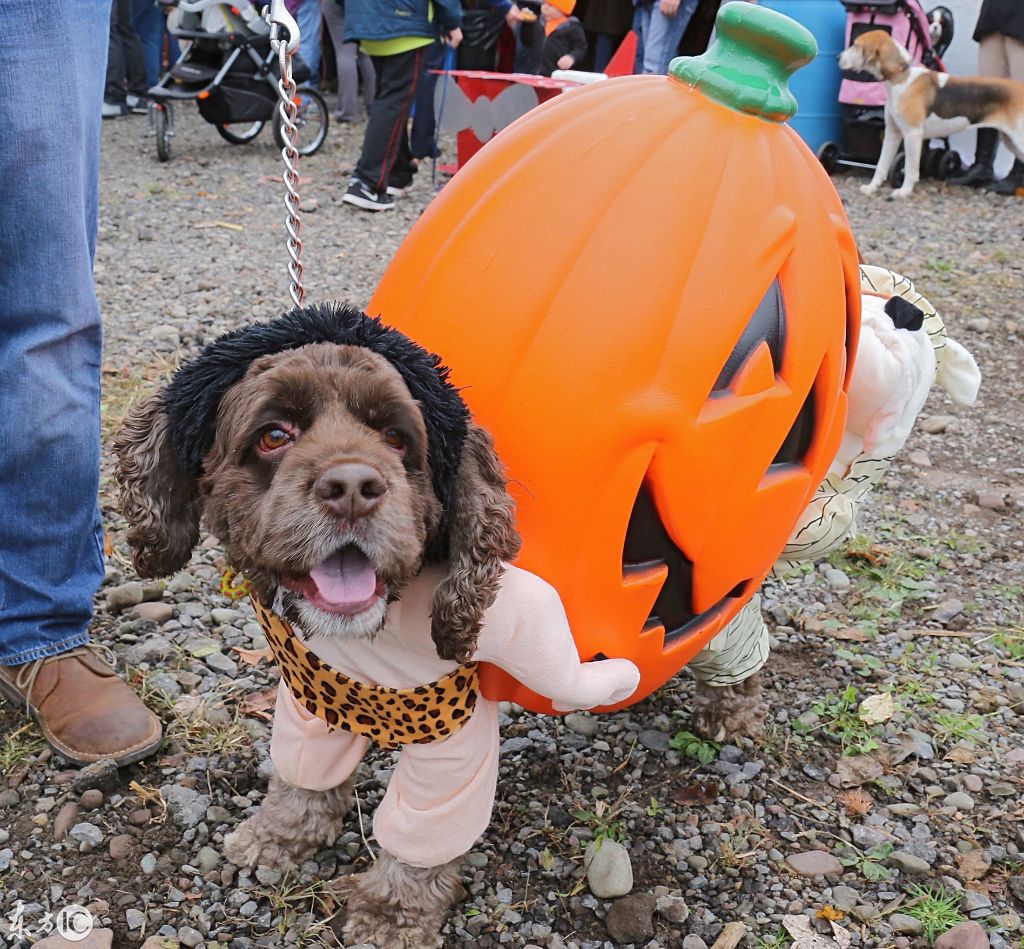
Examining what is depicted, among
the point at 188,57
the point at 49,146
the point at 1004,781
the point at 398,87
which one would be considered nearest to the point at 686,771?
the point at 1004,781


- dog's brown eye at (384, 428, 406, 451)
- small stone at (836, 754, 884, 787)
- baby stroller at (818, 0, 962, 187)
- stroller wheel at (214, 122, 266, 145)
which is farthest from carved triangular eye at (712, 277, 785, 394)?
baby stroller at (818, 0, 962, 187)

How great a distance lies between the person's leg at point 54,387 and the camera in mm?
2385

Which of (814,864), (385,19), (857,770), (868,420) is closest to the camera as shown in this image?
(814,864)

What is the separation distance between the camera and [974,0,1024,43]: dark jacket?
10117mm

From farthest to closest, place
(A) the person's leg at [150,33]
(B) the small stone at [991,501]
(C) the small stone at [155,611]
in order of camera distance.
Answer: (A) the person's leg at [150,33]
(B) the small stone at [991,501]
(C) the small stone at [155,611]

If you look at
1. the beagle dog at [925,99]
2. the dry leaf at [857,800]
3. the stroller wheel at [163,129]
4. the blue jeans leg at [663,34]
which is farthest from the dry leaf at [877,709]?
the stroller wheel at [163,129]

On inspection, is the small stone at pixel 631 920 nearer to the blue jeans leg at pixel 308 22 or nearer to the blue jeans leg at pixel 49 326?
the blue jeans leg at pixel 49 326

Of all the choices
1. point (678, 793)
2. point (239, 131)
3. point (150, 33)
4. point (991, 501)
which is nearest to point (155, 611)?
point (678, 793)

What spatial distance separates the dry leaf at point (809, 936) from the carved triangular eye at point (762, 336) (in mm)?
1298

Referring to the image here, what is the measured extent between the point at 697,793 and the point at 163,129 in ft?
30.0

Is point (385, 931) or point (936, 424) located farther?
point (936, 424)

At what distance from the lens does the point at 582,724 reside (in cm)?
305

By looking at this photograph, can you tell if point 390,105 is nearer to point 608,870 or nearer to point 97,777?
Result: point 97,777

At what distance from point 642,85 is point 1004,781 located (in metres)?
2.11
